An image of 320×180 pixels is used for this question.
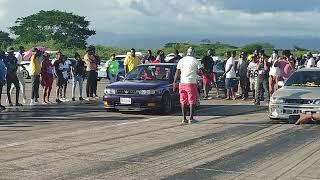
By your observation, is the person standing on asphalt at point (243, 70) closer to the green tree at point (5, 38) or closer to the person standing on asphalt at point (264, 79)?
the person standing on asphalt at point (264, 79)

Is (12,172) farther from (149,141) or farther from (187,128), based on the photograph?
(187,128)

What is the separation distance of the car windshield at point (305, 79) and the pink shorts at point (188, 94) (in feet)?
9.23

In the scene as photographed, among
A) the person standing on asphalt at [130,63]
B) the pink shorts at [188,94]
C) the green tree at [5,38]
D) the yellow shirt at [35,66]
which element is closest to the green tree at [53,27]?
the green tree at [5,38]

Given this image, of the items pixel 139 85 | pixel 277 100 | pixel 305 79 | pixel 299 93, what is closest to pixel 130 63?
pixel 139 85

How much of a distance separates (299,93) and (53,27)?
78.2 m

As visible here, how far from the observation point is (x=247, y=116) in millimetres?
17141

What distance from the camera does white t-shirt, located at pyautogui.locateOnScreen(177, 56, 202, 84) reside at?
15.5 meters

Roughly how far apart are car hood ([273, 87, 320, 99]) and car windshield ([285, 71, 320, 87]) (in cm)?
44

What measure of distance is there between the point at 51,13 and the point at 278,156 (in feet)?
272

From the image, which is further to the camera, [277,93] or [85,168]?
[277,93]

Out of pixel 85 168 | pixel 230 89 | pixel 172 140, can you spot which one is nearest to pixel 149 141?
pixel 172 140

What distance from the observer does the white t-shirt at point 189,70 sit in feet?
50.8

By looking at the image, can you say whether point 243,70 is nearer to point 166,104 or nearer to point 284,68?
point 284,68

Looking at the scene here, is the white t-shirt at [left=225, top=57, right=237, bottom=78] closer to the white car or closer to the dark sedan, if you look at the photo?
the dark sedan
